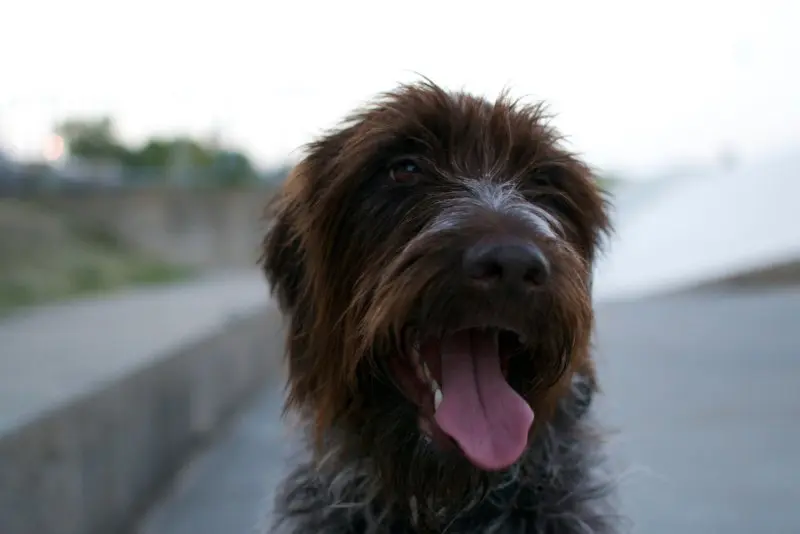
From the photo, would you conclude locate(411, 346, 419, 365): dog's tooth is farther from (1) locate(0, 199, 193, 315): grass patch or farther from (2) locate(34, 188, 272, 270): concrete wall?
(2) locate(34, 188, 272, 270): concrete wall

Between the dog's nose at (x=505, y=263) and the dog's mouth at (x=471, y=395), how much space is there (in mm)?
282

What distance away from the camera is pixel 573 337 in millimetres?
2504

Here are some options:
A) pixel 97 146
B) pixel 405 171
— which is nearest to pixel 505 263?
pixel 405 171

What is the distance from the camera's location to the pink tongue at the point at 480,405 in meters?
2.55

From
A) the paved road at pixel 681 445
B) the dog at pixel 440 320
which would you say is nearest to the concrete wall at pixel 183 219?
the paved road at pixel 681 445

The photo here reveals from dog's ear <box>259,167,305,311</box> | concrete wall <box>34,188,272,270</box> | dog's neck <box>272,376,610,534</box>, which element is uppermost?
dog's ear <box>259,167,305,311</box>

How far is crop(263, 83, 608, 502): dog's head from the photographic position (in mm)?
2363

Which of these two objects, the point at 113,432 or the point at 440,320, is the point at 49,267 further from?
the point at 440,320

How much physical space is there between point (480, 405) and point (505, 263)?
53 cm

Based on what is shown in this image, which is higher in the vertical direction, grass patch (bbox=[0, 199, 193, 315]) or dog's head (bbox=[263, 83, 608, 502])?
dog's head (bbox=[263, 83, 608, 502])

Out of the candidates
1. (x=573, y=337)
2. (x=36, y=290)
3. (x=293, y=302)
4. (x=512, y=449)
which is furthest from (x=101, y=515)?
(x=36, y=290)

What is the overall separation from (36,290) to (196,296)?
1726 mm

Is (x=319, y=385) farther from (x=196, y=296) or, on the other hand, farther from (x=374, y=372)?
(x=196, y=296)

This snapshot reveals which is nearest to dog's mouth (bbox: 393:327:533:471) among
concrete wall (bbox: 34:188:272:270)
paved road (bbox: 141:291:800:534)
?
paved road (bbox: 141:291:800:534)
